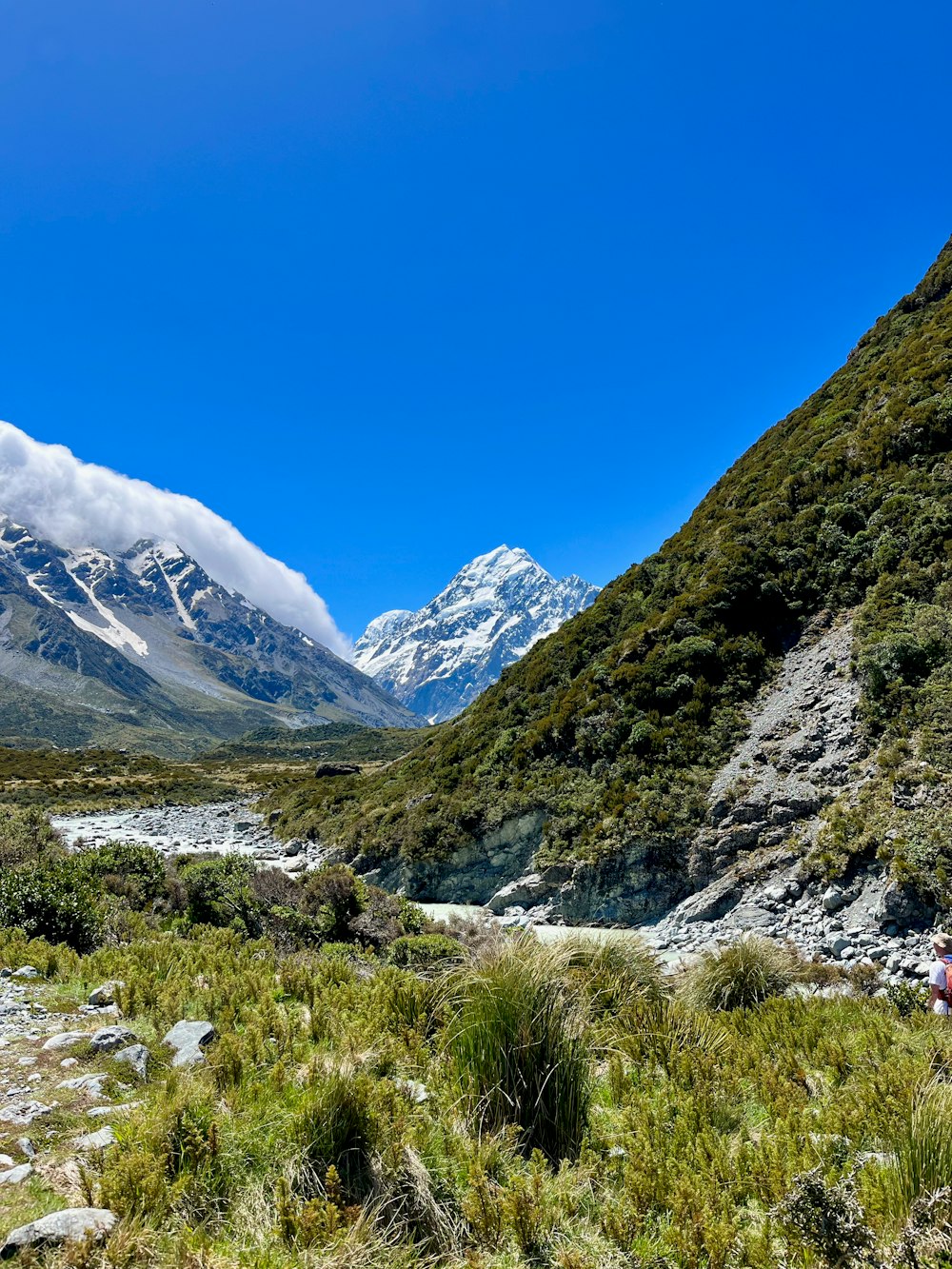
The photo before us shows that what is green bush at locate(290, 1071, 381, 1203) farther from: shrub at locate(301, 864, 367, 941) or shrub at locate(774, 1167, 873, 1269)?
shrub at locate(301, 864, 367, 941)

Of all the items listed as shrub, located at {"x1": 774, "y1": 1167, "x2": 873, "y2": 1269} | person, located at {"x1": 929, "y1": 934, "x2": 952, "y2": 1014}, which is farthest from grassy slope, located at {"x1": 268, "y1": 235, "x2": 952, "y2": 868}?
shrub, located at {"x1": 774, "y1": 1167, "x2": 873, "y2": 1269}

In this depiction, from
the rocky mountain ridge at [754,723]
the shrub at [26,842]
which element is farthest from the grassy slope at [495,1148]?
the shrub at [26,842]

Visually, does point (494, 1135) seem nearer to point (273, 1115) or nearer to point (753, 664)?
point (273, 1115)

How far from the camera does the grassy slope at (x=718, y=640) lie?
18.3m

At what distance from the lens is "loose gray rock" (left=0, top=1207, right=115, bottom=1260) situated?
3.01 m

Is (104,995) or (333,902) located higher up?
(104,995)

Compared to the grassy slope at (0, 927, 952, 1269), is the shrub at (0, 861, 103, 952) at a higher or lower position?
lower

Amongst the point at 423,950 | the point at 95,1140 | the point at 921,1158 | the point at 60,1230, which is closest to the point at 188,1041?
the point at 95,1140

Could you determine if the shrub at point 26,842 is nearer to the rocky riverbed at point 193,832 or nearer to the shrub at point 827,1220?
the rocky riverbed at point 193,832

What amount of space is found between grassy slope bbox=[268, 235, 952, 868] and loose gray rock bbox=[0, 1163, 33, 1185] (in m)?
16.2

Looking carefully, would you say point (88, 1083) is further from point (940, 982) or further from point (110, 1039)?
point (940, 982)

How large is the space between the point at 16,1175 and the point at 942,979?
9.49 meters

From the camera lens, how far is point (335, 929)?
13.9 m

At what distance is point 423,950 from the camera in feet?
34.6
